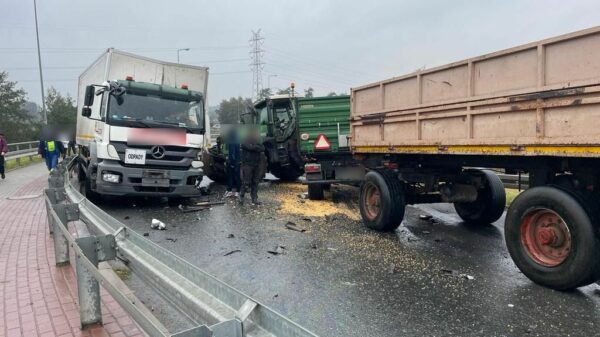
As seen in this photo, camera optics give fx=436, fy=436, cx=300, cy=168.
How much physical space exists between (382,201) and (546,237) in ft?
8.89

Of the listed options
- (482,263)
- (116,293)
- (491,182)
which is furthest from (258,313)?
(491,182)

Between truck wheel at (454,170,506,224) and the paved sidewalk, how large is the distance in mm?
5618

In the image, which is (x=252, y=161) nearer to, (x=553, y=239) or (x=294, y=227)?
(x=294, y=227)

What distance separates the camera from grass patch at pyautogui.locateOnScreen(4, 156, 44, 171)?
799 inches

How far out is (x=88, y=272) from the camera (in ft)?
11.0

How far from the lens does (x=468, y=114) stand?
5047 millimetres

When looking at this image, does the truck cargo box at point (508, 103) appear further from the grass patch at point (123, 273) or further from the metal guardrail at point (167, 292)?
the grass patch at point (123, 273)

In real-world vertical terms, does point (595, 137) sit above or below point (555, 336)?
above

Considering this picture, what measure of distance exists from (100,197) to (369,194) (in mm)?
6326

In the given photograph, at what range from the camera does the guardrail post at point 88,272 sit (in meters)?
3.30

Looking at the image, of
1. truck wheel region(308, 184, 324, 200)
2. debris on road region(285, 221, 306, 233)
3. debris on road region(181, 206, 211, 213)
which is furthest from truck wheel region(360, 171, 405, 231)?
debris on road region(181, 206, 211, 213)

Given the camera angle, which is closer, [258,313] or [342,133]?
[258,313]

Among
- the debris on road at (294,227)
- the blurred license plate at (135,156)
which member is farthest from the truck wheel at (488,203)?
the blurred license plate at (135,156)

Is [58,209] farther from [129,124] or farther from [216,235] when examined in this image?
[129,124]
